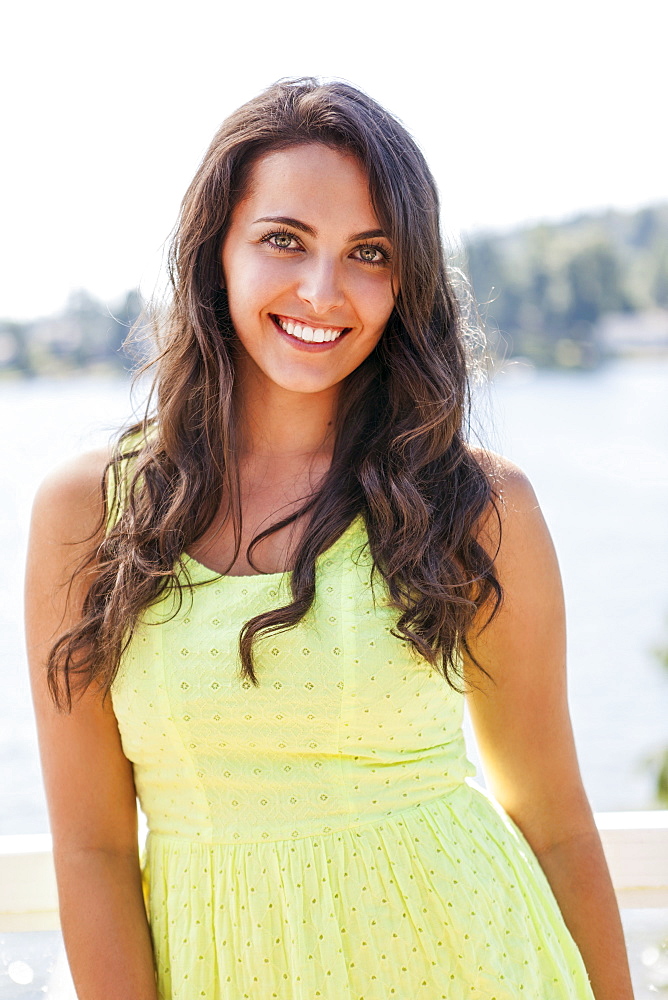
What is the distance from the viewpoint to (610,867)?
4.87ft

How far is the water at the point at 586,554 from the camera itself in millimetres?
1558

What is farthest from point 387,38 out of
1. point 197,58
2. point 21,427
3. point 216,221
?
point 216,221

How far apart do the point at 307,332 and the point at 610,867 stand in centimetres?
94

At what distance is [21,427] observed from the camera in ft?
27.2

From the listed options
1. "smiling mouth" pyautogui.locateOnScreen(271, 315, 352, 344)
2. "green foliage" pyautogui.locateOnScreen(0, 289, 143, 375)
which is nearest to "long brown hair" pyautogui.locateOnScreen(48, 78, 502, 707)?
"smiling mouth" pyautogui.locateOnScreen(271, 315, 352, 344)

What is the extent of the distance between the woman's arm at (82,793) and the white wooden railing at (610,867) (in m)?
0.15

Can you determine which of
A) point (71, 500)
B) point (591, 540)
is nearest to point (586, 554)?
point (591, 540)

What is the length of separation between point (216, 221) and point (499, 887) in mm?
1009

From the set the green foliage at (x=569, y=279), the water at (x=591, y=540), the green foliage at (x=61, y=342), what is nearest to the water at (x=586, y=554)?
the water at (x=591, y=540)

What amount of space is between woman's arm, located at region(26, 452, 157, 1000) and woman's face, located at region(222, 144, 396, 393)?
1.12ft

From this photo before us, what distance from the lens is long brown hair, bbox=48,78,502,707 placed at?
1284mm

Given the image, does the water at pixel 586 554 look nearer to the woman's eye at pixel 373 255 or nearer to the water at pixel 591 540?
the water at pixel 591 540

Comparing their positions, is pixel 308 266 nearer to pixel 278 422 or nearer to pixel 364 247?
pixel 364 247

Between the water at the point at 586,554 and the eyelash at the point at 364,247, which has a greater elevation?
the eyelash at the point at 364,247
